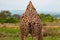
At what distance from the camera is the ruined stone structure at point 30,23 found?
17.0ft

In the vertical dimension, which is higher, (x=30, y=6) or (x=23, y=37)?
(x=30, y=6)

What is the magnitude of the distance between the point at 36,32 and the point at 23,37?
0.27m

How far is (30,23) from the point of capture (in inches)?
205

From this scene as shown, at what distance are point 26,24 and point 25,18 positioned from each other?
12cm

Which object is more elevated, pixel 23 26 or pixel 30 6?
pixel 30 6

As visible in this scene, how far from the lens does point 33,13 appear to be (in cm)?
519

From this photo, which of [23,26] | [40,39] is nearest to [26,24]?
[23,26]

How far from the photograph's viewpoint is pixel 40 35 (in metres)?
5.38

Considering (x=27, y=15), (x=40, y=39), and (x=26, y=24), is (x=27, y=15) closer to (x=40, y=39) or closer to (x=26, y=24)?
(x=26, y=24)

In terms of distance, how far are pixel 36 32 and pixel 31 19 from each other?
302 millimetres

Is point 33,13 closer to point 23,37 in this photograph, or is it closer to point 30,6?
point 30,6

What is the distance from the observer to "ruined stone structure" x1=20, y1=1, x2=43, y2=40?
5172mm

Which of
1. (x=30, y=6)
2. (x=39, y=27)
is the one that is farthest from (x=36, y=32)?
(x=30, y=6)

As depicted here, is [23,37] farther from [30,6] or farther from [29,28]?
[30,6]
